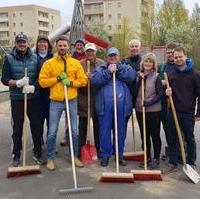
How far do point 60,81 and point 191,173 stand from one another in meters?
2.21

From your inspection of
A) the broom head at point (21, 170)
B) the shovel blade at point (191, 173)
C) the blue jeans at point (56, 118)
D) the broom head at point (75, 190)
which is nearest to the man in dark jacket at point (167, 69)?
the shovel blade at point (191, 173)

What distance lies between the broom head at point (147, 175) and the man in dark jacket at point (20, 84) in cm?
174

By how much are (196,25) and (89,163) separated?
31.0 m

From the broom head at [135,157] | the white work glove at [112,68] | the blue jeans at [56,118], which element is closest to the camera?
the white work glove at [112,68]

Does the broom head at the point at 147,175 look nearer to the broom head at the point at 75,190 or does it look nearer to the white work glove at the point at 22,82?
the broom head at the point at 75,190

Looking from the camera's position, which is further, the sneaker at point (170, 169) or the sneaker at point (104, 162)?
the sneaker at point (104, 162)

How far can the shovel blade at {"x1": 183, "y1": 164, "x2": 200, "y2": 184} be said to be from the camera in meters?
6.05

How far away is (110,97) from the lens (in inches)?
262

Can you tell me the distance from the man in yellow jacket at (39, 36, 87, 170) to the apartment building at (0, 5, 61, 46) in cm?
9367

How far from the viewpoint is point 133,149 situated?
789 cm

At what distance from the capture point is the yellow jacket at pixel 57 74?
6.41m

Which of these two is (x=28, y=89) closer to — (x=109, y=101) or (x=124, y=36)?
(x=109, y=101)

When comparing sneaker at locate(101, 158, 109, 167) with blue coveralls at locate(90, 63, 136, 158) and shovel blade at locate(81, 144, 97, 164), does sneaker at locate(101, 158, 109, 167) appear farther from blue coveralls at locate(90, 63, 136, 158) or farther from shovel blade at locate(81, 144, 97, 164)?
shovel blade at locate(81, 144, 97, 164)

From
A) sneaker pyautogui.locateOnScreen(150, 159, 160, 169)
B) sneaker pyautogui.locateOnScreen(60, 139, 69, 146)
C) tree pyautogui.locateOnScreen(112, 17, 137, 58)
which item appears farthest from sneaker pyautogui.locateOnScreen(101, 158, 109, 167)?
tree pyautogui.locateOnScreen(112, 17, 137, 58)
